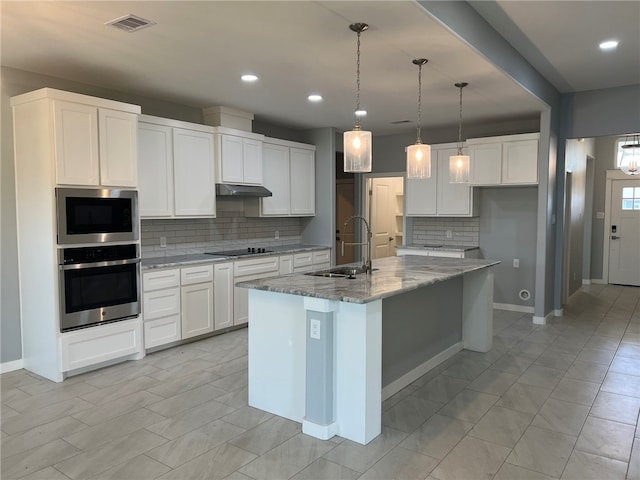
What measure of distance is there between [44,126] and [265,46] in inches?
74.2

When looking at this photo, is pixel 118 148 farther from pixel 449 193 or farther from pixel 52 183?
pixel 449 193

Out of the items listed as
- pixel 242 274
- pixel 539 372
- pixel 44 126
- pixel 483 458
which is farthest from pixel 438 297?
pixel 44 126

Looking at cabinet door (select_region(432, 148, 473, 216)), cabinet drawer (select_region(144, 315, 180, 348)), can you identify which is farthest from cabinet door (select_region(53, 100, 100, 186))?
cabinet door (select_region(432, 148, 473, 216))

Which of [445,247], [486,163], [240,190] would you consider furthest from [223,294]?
[486,163]

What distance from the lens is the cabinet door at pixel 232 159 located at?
17.5 ft

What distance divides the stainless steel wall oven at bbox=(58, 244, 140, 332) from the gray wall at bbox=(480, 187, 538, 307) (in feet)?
15.6

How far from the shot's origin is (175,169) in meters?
4.91

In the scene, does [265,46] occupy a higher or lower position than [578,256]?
higher

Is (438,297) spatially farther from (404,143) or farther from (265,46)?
(404,143)

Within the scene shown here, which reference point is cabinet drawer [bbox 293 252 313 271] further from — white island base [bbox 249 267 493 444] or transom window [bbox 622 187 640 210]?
transom window [bbox 622 187 640 210]

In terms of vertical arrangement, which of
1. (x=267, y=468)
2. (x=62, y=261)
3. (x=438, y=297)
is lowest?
(x=267, y=468)

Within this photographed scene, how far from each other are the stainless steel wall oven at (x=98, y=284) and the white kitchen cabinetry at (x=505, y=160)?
4.42 m

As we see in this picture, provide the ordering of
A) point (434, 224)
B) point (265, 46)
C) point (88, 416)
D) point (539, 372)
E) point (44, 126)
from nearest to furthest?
point (88, 416)
point (265, 46)
point (44, 126)
point (539, 372)
point (434, 224)

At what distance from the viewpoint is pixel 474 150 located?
20.4ft
